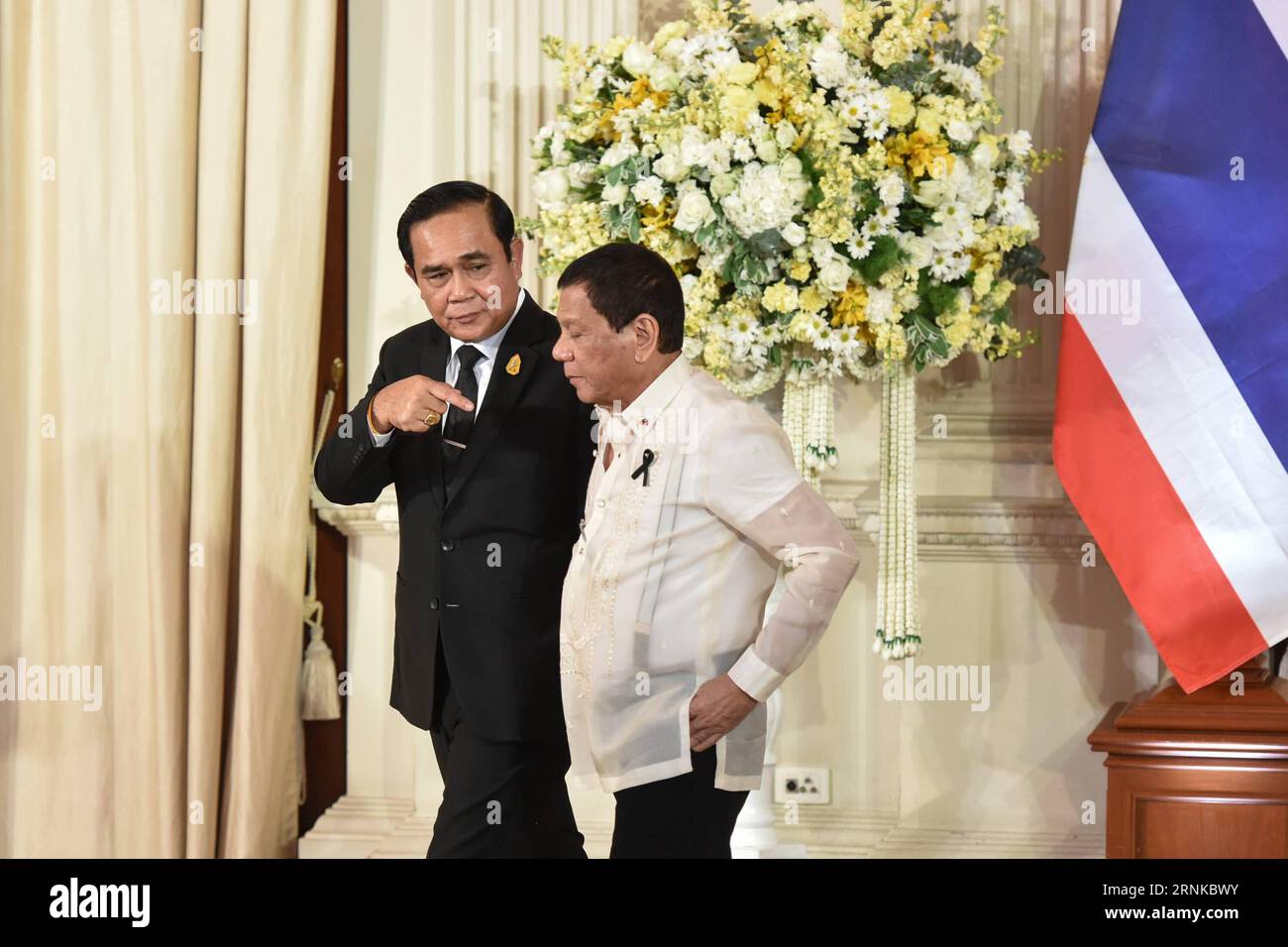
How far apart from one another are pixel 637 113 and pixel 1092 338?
114 centimetres

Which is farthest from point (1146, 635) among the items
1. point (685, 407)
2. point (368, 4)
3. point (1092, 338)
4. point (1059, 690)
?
point (368, 4)

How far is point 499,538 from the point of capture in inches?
106

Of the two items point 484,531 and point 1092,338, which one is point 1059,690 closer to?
point 1092,338

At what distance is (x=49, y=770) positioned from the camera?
3.80 m

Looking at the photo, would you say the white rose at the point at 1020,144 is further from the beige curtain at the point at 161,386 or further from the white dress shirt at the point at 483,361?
the beige curtain at the point at 161,386

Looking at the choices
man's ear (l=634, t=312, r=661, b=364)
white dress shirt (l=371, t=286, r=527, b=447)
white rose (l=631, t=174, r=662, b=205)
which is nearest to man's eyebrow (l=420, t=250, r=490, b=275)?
white dress shirt (l=371, t=286, r=527, b=447)

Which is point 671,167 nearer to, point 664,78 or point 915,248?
point 664,78

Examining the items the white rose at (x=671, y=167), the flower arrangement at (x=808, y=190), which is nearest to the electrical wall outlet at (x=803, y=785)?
the flower arrangement at (x=808, y=190)

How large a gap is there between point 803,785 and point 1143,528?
1.13 metres

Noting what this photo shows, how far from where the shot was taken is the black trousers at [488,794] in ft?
8.84

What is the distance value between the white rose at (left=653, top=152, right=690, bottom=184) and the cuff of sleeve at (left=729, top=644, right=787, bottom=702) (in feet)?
3.47

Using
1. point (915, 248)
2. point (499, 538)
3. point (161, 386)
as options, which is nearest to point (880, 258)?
point (915, 248)

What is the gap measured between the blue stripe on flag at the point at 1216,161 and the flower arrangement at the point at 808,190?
27 centimetres

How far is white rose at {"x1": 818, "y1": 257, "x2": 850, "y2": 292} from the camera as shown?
118 inches
